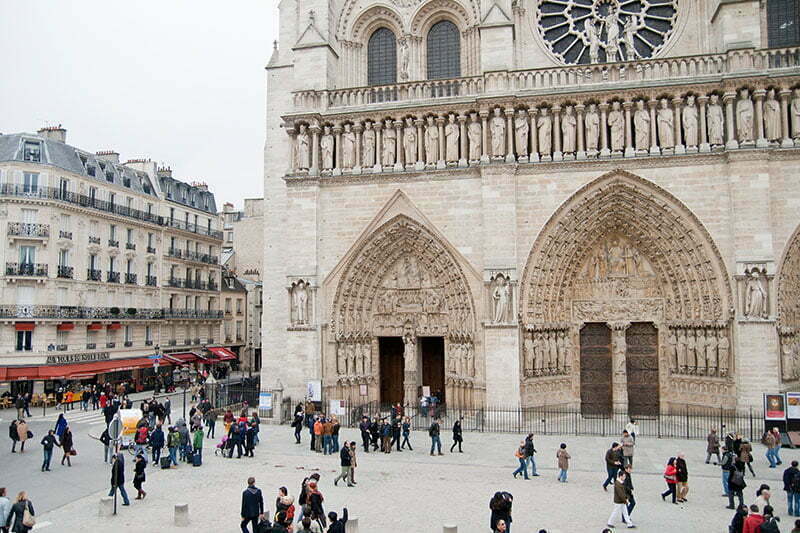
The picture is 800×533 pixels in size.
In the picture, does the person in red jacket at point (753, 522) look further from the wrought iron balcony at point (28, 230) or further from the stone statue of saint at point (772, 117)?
the wrought iron balcony at point (28, 230)

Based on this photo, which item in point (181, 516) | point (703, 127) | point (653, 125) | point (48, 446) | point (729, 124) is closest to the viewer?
point (181, 516)

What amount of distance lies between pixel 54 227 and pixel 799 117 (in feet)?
79.9

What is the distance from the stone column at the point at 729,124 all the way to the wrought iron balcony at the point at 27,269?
895 inches

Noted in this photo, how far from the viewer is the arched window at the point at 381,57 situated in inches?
870

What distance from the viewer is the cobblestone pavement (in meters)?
9.99

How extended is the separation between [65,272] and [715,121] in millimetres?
22540

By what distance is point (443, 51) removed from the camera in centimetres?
2166

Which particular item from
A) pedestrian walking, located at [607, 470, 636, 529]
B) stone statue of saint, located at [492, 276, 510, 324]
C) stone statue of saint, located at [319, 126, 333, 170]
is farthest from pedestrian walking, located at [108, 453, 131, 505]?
stone statue of saint, located at [319, 126, 333, 170]

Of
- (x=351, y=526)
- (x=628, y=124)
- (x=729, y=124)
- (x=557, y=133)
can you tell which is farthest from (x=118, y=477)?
(x=729, y=124)

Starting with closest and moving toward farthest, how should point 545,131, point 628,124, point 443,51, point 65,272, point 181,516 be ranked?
point 181,516 → point 628,124 → point 545,131 → point 443,51 → point 65,272

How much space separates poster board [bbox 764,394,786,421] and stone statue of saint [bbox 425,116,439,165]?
1030cm

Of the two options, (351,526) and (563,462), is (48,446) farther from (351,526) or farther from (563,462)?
(563,462)

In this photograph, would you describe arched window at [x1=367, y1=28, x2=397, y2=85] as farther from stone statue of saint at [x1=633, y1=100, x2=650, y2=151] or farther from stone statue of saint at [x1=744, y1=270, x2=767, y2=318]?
stone statue of saint at [x1=744, y1=270, x2=767, y2=318]

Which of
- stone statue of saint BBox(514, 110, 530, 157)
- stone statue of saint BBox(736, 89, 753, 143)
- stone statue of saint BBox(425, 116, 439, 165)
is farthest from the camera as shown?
stone statue of saint BBox(425, 116, 439, 165)
